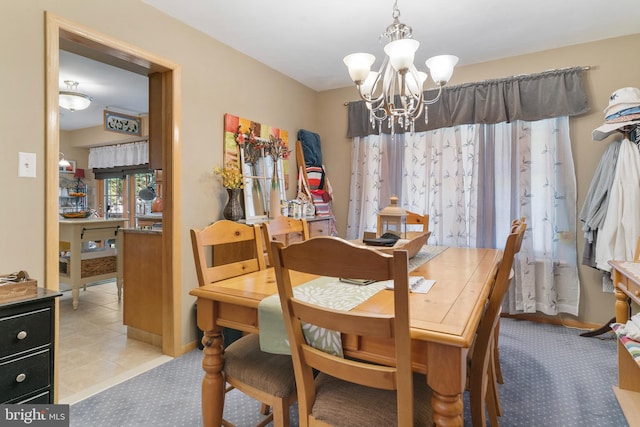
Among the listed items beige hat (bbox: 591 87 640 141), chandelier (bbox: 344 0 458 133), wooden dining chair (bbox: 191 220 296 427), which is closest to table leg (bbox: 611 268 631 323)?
beige hat (bbox: 591 87 640 141)

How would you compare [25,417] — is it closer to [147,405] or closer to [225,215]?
[147,405]

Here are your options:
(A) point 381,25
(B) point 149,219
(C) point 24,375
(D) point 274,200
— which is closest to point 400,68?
(A) point 381,25

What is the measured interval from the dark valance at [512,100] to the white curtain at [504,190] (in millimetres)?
98

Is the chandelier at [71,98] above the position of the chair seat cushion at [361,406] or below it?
above

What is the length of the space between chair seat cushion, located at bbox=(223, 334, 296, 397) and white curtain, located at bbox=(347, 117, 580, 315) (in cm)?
256

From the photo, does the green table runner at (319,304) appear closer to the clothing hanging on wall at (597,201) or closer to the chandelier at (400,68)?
the chandelier at (400,68)

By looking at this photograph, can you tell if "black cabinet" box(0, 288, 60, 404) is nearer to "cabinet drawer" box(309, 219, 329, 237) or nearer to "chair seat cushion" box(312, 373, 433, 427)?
"chair seat cushion" box(312, 373, 433, 427)

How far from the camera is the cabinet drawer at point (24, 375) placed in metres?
1.32

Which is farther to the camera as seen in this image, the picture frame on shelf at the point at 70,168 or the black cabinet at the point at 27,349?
the picture frame on shelf at the point at 70,168

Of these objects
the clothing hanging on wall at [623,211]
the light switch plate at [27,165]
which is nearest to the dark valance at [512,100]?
the clothing hanging on wall at [623,211]

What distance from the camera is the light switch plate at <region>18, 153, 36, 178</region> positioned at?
175cm

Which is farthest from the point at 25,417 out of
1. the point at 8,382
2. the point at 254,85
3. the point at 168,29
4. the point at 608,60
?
the point at 608,60

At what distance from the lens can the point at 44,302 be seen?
4.75 feet

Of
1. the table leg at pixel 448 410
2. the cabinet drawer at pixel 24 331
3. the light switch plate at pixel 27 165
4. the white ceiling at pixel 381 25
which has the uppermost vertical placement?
the white ceiling at pixel 381 25
